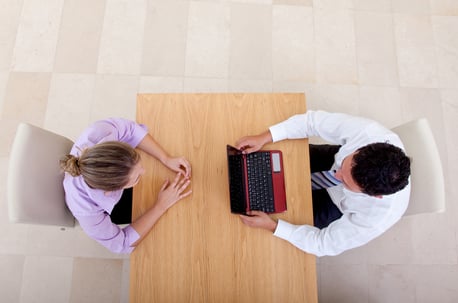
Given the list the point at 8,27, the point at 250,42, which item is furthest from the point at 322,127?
the point at 8,27

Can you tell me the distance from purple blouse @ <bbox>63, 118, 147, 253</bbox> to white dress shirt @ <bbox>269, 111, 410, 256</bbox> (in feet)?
2.00

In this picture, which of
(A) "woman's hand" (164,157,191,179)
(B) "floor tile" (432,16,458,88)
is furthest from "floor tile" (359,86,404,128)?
(A) "woman's hand" (164,157,191,179)

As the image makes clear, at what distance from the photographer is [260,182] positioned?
4.49 ft

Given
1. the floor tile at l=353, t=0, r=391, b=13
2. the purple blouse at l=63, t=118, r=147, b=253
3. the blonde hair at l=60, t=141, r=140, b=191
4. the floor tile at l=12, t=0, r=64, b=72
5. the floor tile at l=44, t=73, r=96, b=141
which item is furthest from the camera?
the floor tile at l=353, t=0, r=391, b=13

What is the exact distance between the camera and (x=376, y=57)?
7.95 ft

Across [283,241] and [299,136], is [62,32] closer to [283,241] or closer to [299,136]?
[299,136]

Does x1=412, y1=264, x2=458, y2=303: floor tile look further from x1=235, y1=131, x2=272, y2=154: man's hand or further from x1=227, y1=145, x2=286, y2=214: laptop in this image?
x1=235, y1=131, x2=272, y2=154: man's hand

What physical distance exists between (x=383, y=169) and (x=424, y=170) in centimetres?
36

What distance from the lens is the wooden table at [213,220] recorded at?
4.26 ft

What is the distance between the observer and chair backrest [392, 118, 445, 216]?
131 centimetres

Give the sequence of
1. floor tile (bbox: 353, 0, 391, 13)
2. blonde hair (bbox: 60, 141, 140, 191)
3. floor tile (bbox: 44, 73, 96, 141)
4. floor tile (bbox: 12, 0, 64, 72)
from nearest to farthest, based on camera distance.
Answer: blonde hair (bbox: 60, 141, 140, 191), floor tile (bbox: 44, 73, 96, 141), floor tile (bbox: 12, 0, 64, 72), floor tile (bbox: 353, 0, 391, 13)

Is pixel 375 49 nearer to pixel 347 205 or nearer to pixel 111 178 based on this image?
pixel 347 205

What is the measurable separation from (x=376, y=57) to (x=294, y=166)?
1.54m

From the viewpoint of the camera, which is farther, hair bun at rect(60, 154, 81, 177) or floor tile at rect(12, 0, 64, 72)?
floor tile at rect(12, 0, 64, 72)
